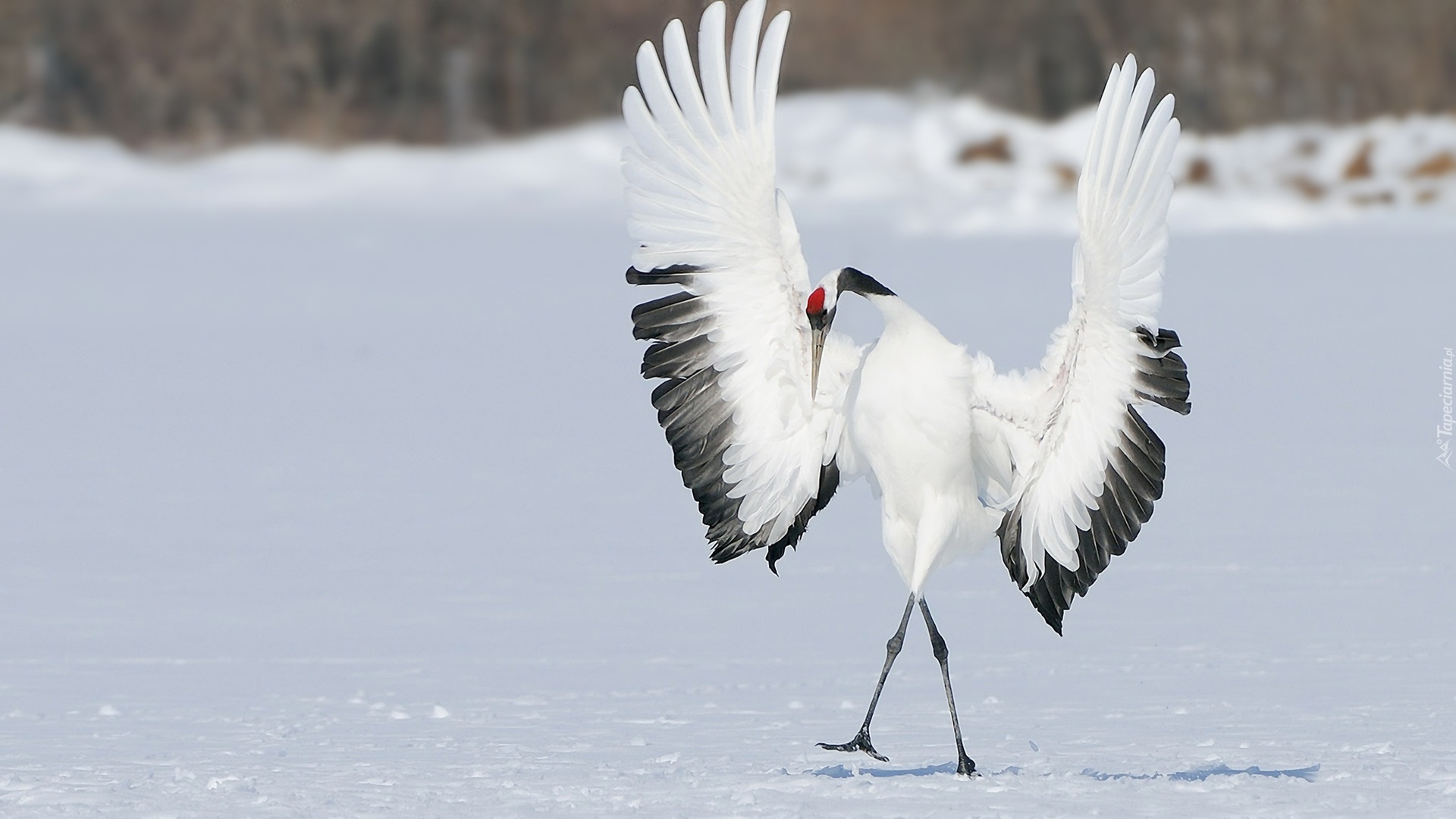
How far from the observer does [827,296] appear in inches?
214

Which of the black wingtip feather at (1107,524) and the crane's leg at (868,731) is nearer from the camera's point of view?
the black wingtip feather at (1107,524)

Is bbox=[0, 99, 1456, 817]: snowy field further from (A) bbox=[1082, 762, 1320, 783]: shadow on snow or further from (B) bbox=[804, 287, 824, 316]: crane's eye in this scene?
(B) bbox=[804, 287, 824, 316]: crane's eye

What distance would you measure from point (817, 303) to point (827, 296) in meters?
0.04

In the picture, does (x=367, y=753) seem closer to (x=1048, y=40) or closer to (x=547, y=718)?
(x=547, y=718)

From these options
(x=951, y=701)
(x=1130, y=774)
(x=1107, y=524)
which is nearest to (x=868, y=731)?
(x=951, y=701)

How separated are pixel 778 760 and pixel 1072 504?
101 cm

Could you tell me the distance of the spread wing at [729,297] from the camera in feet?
19.0

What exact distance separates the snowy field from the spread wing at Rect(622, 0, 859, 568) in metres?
0.70

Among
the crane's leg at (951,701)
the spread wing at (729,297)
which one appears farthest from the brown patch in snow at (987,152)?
the crane's leg at (951,701)

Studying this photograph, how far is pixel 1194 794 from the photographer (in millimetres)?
5105

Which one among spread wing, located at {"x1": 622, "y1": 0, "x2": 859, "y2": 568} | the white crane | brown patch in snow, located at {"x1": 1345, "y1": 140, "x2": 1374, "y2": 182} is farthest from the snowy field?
brown patch in snow, located at {"x1": 1345, "y1": 140, "x2": 1374, "y2": 182}

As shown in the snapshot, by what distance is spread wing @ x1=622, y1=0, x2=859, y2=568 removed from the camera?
19.0 feet

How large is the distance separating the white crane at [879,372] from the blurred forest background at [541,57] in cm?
2657

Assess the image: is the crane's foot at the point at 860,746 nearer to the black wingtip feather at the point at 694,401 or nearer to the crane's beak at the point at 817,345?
the black wingtip feather at the point at 694,401
